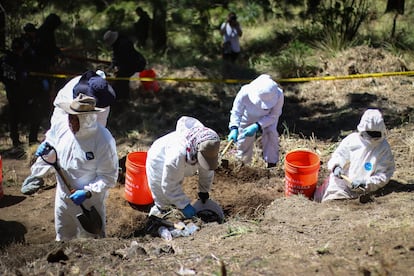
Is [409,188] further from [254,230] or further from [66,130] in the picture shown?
[66,130]

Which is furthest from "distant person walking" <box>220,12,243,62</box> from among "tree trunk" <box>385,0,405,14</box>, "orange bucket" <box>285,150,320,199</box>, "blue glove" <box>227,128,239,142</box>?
"orange bucket" <box>285,150,320,199</box>

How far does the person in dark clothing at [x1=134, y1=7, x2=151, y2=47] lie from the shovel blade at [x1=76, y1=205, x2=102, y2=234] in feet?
31.5

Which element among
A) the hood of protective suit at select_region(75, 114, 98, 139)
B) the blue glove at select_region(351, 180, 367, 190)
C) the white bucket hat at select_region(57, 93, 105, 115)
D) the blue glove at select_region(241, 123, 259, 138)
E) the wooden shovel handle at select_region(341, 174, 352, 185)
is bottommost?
the blue glove at select_region(351, 180, 367, 190)

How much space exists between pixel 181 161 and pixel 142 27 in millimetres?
9605

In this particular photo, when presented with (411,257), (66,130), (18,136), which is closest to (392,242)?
(411,257)

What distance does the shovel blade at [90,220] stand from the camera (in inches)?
209

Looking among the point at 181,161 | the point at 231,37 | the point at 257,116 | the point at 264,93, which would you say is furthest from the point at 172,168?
the point at 231,37

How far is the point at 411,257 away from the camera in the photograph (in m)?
4.29

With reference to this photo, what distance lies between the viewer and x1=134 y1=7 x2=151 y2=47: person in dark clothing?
14.3 meters

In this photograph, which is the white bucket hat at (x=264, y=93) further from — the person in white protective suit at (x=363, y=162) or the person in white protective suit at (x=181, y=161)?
the person in white protective suit at (x=181, y=161)

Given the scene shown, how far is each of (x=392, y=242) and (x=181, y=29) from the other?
12.1m

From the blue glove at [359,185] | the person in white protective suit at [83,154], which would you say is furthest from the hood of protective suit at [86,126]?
the blue glove at [359,185]

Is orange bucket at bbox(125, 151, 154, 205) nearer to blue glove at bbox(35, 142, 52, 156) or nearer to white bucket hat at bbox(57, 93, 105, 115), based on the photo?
blue glove at bbox(35, 142, 52, 156)

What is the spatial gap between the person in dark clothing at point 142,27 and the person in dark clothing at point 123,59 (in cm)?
384
